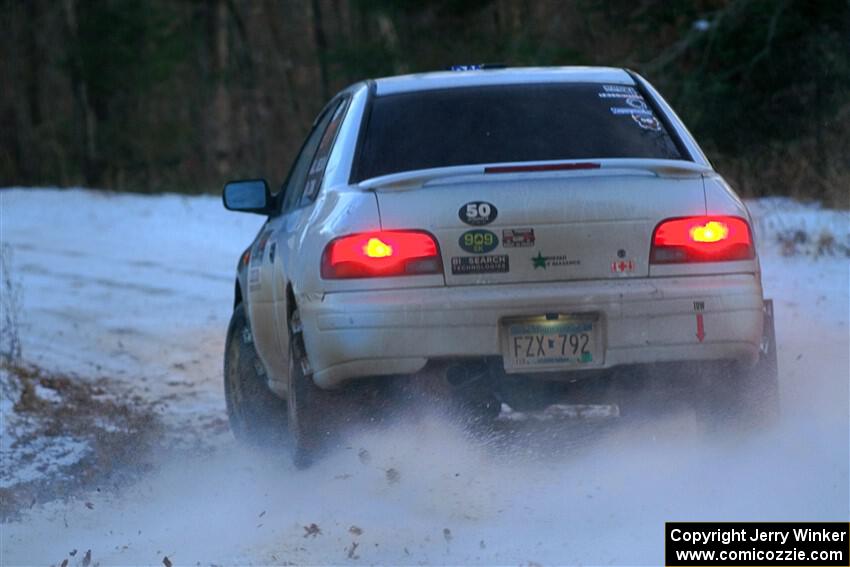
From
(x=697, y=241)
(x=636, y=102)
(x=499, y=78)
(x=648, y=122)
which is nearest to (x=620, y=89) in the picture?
(x=636, y=102)

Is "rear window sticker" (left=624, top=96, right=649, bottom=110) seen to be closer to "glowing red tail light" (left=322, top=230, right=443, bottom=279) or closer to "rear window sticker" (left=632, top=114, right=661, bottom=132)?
"rear window sticker" (left=632, top=114, right=661, bottom=132)

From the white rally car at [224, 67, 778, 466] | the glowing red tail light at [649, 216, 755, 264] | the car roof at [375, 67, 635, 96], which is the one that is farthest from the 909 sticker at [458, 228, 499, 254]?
the car roof at [375, 67, 635, 96]

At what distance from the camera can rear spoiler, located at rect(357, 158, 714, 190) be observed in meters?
5.55

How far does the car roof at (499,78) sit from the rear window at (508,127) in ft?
0.17

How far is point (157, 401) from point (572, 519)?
4.93 meters

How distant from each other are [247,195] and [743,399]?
279 centimetres

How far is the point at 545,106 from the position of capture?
6266 millimetres

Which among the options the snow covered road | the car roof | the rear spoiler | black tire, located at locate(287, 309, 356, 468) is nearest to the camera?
the snow covered road

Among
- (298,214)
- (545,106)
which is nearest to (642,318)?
(545,106)

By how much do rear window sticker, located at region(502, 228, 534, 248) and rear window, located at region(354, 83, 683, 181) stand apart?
68 centimetres

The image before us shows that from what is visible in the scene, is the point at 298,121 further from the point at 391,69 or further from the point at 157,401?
the point at 157,401

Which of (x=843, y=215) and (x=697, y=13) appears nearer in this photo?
(x=843, y=215)

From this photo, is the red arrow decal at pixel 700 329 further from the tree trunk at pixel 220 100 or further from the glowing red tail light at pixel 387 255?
the tree trunk at pixel 220 100

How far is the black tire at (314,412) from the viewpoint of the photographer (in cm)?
570
